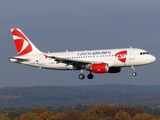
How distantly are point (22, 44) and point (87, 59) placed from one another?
14.7m

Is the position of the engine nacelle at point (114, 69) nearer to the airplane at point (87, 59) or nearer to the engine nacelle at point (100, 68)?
the airplane at point (87, 59)

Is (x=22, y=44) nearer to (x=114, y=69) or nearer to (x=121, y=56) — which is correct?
(x=114, y=69)

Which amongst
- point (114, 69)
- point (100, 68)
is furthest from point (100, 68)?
point (114, 69)

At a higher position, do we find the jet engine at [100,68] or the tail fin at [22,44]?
the tail fin at [22,44]

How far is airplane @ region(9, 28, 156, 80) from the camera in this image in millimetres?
86375

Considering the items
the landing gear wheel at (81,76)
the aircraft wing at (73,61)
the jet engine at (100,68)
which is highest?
the aircraft wing at (73,61)

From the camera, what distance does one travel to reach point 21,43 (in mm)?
98688

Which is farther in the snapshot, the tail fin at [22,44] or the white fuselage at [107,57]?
the tail fin at [22,44]

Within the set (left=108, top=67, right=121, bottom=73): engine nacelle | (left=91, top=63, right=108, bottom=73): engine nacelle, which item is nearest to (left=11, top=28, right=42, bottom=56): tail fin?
(left=91, top=63, right=108, bottom=73): engine nacelle

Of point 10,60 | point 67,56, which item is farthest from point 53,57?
point 10,60

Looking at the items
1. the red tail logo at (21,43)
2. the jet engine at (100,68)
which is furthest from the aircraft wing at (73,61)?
the red tail logo at (21,43)

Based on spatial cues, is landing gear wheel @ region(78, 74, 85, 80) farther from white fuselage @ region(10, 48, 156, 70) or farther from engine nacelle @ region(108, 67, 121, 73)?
engine nacelle @ region(108, 67, 121, 73)

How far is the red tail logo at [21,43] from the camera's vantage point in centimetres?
9688

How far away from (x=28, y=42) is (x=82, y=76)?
12.8 meters
